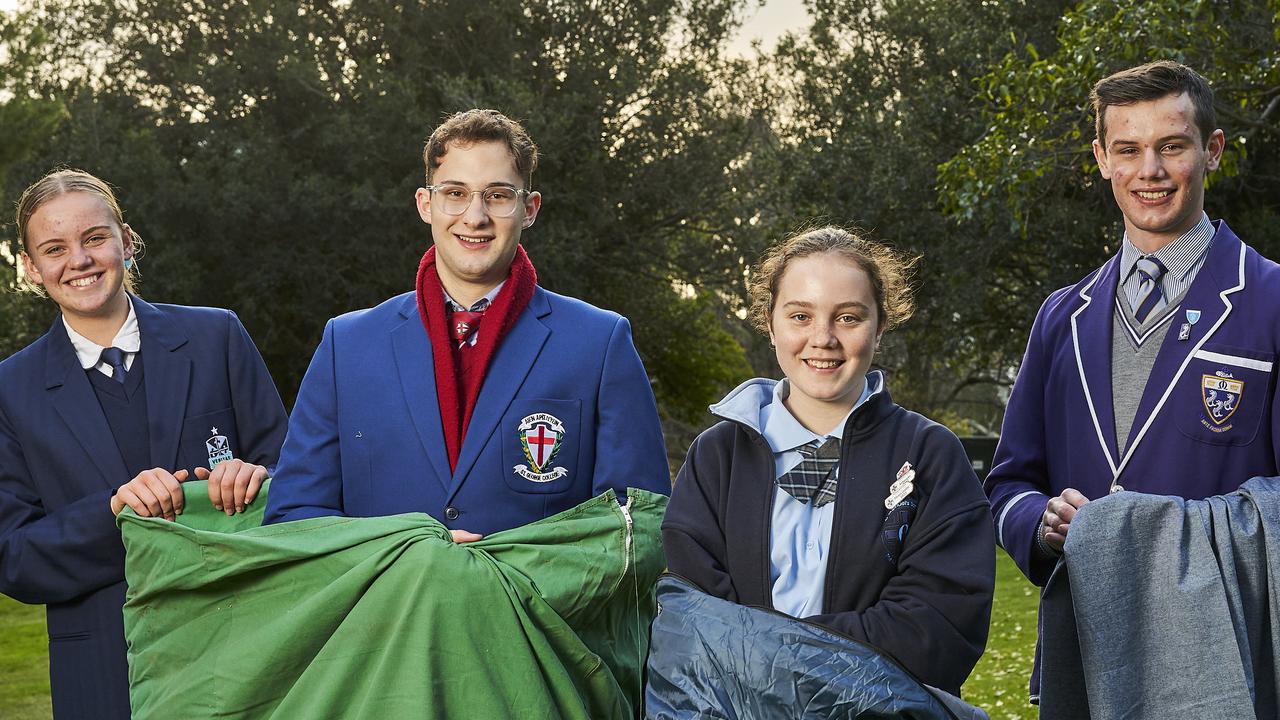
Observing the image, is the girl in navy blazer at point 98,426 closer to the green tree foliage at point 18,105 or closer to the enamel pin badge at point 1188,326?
the enamel pin badge at point 1188,326

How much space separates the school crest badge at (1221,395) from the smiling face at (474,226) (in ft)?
5.04

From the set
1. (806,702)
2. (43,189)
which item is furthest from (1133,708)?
(43,189)

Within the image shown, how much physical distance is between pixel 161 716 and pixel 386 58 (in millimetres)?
16256

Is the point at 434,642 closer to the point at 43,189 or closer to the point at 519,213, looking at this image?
the point at 519,213

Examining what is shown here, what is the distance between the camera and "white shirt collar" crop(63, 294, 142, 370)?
3.41 meters

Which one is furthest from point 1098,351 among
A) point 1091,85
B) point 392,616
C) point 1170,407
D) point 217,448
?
point 1091,85

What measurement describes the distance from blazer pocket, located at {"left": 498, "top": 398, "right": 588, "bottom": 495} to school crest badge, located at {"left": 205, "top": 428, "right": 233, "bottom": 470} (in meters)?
0.86

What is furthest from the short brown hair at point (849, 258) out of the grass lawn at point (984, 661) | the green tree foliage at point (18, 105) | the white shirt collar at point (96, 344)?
the green tree foliage at point (18, 105)

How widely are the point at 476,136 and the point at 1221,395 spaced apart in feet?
5.79

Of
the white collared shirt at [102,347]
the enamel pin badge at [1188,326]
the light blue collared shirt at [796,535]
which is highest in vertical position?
the white collared shirt at [102,347]

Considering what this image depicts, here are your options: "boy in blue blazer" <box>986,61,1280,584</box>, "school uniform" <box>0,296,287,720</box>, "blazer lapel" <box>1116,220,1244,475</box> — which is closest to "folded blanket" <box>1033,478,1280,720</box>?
"boy in blue blazer" <box>986,61,1280,584</box>

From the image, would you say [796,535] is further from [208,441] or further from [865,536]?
[208,441]

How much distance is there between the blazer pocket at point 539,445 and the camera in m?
3.00

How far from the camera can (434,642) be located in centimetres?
264
